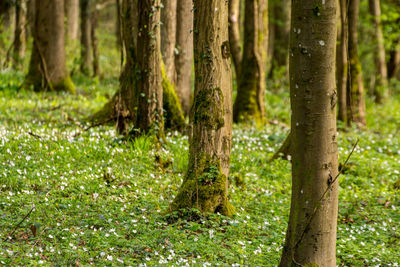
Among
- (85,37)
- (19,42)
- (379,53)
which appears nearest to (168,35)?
(19,42)

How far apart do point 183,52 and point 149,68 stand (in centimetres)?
345

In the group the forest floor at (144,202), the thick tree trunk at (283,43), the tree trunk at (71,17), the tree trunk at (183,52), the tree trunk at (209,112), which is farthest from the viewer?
the tree trunk at (71,17)

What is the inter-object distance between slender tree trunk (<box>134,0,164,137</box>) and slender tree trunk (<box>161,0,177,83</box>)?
2247mm

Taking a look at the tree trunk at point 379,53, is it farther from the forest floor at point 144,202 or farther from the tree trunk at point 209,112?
the tree trunk at point 209,112

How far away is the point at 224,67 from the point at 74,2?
19286 millimetres

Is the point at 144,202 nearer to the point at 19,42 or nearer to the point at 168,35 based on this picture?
the point at 168,35

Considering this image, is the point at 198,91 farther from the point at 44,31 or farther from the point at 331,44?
the point at 44,31

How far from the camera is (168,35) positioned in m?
10.7

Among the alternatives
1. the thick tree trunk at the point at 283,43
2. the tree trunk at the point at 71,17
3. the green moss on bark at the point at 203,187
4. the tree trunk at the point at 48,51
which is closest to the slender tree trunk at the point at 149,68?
the green moss on bark at the point at 203,187

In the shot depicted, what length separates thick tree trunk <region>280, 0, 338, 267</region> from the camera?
12.7 ft

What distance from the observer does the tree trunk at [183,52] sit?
11.4m

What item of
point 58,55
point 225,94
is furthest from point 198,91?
point 58,55

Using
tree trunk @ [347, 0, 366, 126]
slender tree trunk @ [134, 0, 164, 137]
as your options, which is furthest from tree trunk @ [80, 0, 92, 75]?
slender tree trunk @ [134, 0, 164, 137]

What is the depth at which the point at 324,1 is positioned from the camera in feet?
12.5
